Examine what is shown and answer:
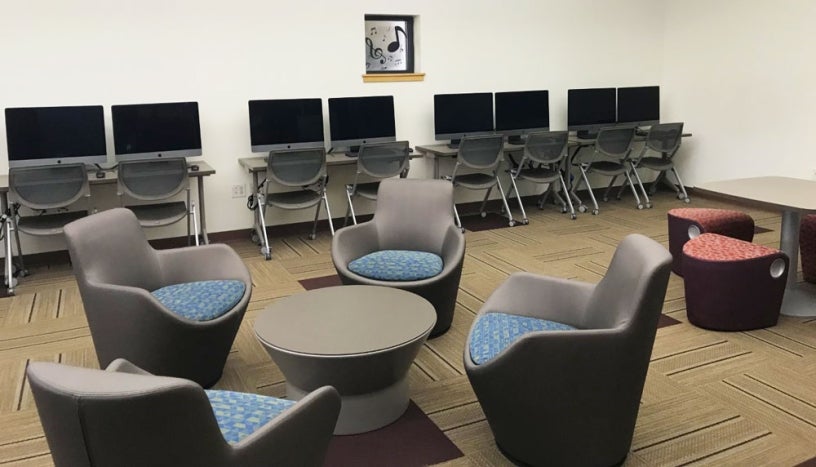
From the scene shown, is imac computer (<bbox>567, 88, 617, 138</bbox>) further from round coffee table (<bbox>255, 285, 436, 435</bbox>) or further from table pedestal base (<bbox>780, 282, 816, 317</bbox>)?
round coffee table (<bbox>255, 285, 436, 435</bbox>)

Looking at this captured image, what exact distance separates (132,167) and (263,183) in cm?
114

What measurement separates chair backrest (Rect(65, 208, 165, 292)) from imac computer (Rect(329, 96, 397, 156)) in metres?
2.79

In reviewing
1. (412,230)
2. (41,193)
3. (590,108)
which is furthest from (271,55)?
(590,108)

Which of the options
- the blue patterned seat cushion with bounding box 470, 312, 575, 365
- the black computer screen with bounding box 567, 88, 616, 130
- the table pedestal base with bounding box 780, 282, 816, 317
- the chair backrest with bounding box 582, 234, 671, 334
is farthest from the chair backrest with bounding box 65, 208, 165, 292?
the black computer screen with bounding box 567, 88, 616, 130

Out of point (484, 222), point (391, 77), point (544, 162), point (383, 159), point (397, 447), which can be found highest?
point (391, 77)

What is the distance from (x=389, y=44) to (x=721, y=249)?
3.77 m

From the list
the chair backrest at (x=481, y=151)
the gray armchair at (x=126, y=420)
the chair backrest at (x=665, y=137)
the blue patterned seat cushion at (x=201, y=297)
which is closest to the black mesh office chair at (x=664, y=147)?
the chair backrest at (x=665, y=137)

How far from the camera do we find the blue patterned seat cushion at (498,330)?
7.82 feet

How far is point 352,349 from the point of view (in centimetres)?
244

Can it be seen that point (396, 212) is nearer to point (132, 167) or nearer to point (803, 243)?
point (132, 167)

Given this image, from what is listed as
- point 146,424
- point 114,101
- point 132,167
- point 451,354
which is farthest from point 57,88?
point 146,424

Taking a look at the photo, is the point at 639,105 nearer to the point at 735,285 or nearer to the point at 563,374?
the point at 735,285

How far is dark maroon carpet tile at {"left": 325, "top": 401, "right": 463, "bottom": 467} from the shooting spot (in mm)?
2412

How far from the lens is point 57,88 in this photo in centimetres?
500
